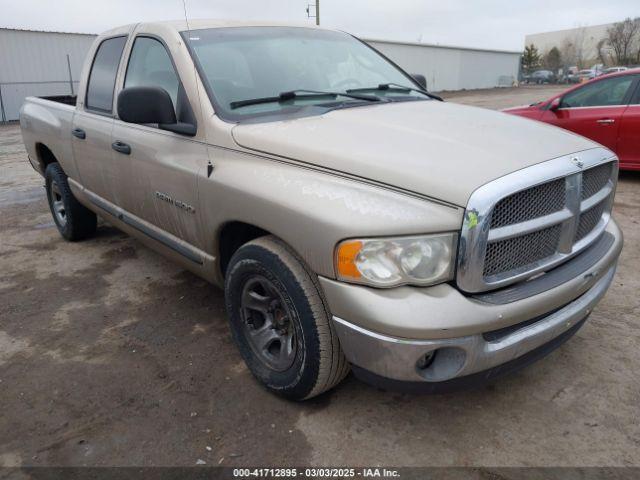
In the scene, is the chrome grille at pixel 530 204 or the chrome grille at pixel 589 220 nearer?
the chrome grille at pixel 530 204

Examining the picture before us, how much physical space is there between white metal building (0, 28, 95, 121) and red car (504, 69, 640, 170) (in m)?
19.8

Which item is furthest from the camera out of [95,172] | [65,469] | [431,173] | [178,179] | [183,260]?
[95,172]

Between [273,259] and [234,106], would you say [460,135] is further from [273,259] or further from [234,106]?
[234,106]

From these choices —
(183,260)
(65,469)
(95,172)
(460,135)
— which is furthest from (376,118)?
(95,172)

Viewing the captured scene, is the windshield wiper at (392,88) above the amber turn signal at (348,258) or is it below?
above

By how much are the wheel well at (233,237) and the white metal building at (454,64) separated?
31699 millimetres

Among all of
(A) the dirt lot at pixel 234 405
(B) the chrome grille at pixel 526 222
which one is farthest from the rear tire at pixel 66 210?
(B) the chrome grille at pixel 526 222

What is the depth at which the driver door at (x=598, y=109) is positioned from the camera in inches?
257

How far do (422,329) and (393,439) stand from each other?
2.38ft

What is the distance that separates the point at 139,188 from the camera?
134 inches

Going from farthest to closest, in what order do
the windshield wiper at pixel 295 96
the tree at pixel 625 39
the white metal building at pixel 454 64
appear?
the tree at pixel 625 39 → the white metal building at pixel 454 64 → the windshield wiper at pixel 295 96

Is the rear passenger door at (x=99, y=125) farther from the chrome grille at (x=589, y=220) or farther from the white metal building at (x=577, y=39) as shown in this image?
the white metal building at (x=577, y=39)

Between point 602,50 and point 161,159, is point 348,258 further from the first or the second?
point 602,50

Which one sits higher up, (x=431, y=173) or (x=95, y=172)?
(x=431, y=173)
